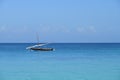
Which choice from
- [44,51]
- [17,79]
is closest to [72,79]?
[17,79]

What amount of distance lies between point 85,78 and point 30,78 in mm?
2087

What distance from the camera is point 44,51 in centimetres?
3319

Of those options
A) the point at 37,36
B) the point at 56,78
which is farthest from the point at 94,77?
the point at 37,36

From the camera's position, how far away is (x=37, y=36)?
3806cm

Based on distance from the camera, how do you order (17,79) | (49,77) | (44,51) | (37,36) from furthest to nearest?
(37,36) → (44,51) → (49,77) → (17,79)

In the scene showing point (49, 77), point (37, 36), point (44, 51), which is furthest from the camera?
point (37, 36)

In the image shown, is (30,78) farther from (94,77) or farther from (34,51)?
(34,51)

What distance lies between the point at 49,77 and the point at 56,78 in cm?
35

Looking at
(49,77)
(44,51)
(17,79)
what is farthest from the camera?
(44,51)

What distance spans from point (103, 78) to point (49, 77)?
208cm

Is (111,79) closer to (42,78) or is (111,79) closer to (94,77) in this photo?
(94,77)

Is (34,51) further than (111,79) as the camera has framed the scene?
Yes

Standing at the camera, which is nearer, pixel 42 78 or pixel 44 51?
pixel 42 78

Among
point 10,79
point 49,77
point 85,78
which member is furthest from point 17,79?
point 85,78
